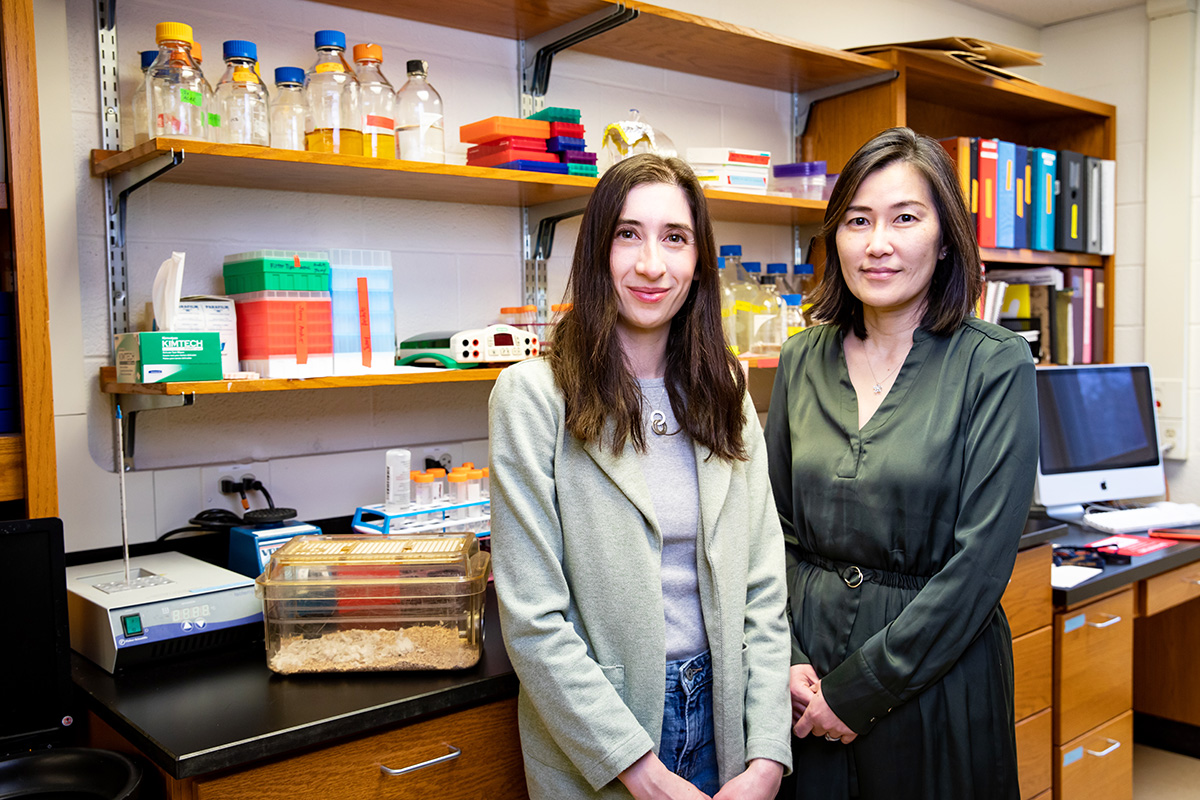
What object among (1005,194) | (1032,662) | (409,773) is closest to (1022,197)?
(1005,194)

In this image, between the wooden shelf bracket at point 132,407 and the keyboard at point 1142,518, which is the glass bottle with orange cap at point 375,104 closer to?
the wooden shelf bracket at point 132,407

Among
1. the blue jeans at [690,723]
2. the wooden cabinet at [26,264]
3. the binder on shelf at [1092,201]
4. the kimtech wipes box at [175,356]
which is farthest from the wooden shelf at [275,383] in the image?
the binder on shelf at [1092,201]

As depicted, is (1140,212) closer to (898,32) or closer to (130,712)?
(898,32)

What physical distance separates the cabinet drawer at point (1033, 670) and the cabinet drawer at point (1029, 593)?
27mm

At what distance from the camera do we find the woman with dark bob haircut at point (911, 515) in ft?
4.66

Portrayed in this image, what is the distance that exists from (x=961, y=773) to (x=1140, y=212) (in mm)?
2580

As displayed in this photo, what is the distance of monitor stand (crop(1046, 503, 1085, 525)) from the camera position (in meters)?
2.81

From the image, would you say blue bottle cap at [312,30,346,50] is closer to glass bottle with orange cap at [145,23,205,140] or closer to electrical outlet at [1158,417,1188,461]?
glass bottle with orange cap at [145,23,205,140]

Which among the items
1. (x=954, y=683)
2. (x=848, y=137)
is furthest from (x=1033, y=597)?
(x=848, y=137)

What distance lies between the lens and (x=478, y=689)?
140 cm

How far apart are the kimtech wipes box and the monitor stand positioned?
237 centimetres

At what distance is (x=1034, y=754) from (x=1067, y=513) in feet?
2.86

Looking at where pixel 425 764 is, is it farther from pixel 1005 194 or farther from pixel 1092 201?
pixel 1092 201

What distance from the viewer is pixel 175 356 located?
1.54 m
